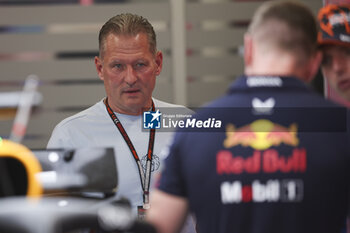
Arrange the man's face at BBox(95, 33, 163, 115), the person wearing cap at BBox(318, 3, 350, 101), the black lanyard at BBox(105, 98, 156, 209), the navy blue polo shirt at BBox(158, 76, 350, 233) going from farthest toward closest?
1. the man's face at BBox(95, 33, 163, 115)
2. the black lanyard at BBox(105, 98, 156, 209)
3. the person wearing cap at BBox(318, 3, 350, 101)
4. the navy blue polo shirt at BBox(158, 76, 350, 233)

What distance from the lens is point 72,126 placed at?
5.52 feet

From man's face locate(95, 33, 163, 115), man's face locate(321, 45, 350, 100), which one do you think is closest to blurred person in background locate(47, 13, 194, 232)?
man's face locate(95, 33, 163, 115)

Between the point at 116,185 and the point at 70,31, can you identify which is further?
the point at 70,31

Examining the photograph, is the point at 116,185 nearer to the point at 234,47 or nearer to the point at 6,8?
the point at 234,47

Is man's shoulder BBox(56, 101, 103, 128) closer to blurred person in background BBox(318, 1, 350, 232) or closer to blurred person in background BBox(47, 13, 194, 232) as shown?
blurred person in background BBox(47, 13, 194, 232)

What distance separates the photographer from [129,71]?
1685 millimetres

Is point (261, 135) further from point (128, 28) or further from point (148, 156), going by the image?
point (128, 28)

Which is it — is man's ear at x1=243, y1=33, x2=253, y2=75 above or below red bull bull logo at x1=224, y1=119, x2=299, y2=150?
above

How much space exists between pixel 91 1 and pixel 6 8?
63 cm

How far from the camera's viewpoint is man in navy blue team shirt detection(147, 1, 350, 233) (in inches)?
36.5

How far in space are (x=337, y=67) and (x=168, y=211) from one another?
2.53 feet

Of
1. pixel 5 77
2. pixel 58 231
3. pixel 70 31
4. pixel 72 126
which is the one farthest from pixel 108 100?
pixel 5 77

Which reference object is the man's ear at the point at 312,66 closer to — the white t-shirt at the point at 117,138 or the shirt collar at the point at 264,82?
the shirt collar at the point at 264,82

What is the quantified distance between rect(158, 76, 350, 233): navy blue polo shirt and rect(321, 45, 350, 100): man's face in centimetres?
43
